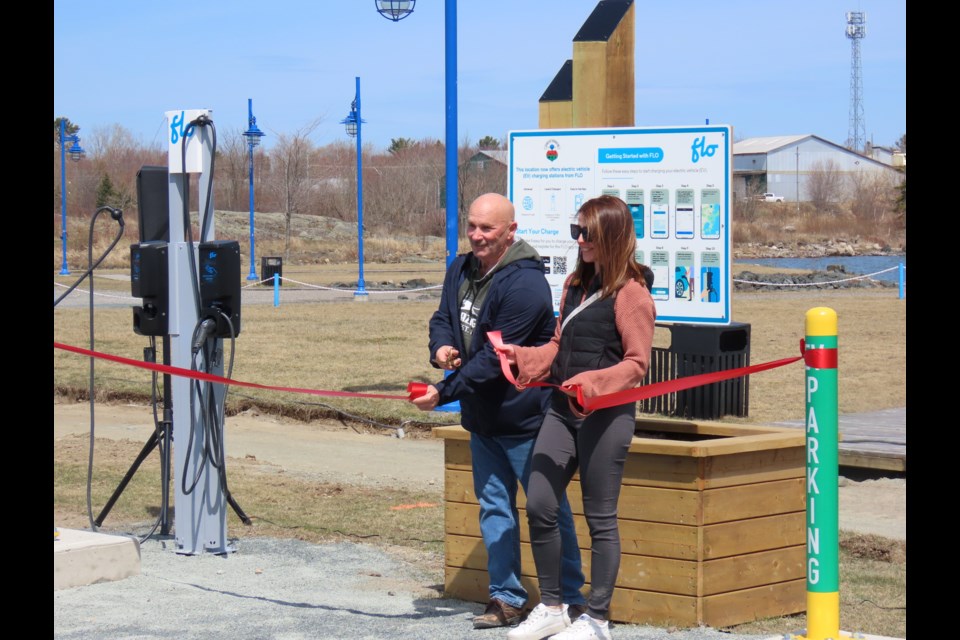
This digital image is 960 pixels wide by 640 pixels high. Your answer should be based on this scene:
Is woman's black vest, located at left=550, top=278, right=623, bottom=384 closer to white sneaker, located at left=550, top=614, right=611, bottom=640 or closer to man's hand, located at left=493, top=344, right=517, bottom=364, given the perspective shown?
man's hand, located at left=493, top=344, right=517, bottom=364

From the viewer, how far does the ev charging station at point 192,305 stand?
752 centimetres

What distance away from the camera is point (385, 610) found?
598cm

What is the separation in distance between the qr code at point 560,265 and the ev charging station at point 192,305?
3.02 m

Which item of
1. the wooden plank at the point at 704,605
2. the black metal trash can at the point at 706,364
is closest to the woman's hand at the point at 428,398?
the wooden plank at the point at 704,605

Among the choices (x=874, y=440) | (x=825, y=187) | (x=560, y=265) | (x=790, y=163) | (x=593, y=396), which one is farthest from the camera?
(x=790, y=163)

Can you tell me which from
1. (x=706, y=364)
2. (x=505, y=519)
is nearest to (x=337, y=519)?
(x=505, y=519)

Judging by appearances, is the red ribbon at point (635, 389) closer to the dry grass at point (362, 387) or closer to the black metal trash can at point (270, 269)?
the dry grass at point (362, 387)

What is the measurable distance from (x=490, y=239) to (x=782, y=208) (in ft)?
330

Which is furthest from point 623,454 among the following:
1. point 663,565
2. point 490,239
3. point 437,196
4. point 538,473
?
point 437,196

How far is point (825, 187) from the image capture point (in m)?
114

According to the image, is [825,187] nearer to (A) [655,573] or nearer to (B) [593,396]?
(A) [655,573]

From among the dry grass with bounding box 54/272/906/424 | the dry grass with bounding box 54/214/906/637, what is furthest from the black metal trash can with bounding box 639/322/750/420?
the dry grass with bounding box 54/214/906/637

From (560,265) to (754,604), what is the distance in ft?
15.1
